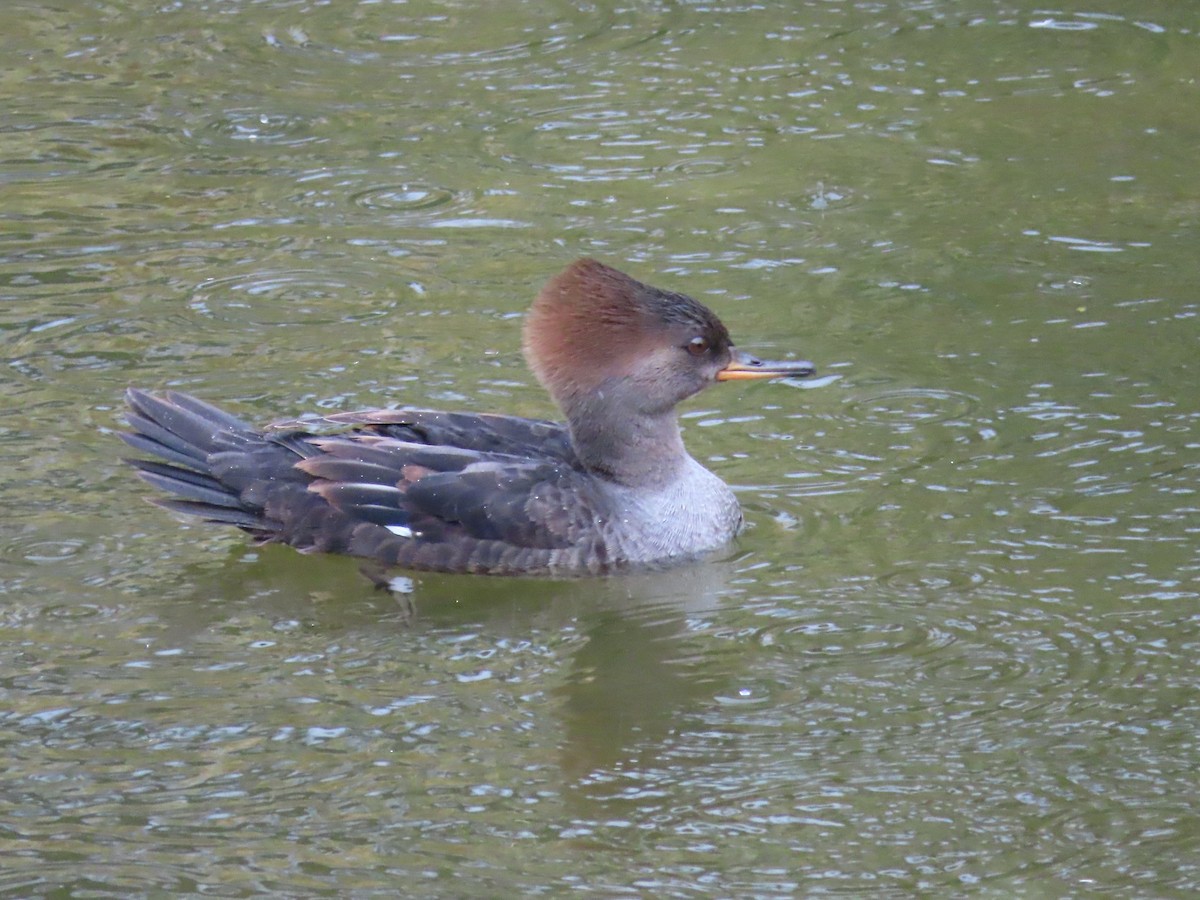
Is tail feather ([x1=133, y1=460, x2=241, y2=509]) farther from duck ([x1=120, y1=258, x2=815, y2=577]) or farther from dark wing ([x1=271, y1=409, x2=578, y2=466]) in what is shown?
dark wing ([x1=271, y1=409, x2=578, y2=466])

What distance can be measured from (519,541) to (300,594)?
84 centimetres

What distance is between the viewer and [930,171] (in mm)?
10586

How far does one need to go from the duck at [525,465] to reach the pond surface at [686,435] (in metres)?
0.18

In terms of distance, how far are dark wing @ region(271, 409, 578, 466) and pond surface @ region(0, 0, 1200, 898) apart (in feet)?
1.94

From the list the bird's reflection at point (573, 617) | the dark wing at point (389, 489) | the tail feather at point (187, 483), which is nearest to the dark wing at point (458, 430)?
the dark wing at point (389, 489)

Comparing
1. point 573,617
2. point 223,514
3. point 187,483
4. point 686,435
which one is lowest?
point 573,617

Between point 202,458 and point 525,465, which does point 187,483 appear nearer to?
point 202,458

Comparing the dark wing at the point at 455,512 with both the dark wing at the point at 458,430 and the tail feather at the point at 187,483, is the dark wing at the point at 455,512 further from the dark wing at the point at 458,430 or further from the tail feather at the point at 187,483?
the tail feather at the point at 187,483

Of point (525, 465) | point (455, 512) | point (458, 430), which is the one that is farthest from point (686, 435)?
point (455, 512)

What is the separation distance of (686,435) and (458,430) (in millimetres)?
1318

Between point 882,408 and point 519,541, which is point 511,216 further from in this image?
point 519,541

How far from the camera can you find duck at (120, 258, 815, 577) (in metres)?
7.15

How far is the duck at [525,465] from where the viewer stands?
23.5 feet

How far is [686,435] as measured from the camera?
327 inches
